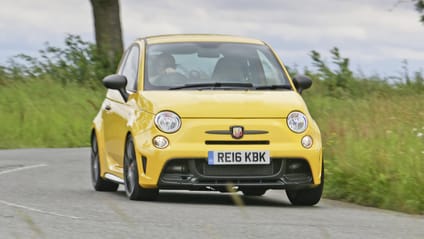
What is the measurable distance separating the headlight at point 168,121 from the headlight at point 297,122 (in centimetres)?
105

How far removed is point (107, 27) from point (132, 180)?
22643 mm

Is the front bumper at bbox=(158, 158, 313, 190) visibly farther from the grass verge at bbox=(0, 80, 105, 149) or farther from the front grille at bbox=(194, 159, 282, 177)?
the grass verge at bbox=(0, 80, 105, 149)

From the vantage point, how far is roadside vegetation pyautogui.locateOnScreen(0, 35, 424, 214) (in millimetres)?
13453

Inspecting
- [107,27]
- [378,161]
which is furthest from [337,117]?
[107,27]

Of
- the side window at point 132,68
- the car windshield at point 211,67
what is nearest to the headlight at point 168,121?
the car windshield at point 211,67

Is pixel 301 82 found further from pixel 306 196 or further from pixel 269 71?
pixel 306 196

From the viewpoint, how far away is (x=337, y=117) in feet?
65.9

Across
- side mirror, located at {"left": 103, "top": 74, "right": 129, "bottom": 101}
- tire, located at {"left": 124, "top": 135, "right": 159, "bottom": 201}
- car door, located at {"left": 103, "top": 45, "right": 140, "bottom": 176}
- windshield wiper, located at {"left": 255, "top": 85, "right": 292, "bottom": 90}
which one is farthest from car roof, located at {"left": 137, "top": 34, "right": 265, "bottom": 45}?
tire, located at {"left": 124, "top": 135, "right": 159, "bottom": 201}

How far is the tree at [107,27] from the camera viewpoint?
34.4 meters

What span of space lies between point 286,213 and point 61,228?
2764mm

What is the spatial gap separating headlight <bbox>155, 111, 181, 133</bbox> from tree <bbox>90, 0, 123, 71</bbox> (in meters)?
22.5

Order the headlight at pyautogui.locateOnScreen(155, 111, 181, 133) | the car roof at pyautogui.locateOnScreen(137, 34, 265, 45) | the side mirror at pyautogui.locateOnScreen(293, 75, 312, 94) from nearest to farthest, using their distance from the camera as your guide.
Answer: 1. the headlight at pyautogui.locateOnScreen(155, 111, 181, 133)
2. the side mirror at pyautogui.locateOnScreen(293, 75, 312, 94)
3. the car roof at pyautogui.locateOnScreen(137, 34, 265, 45)

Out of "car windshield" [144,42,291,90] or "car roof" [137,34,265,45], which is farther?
"car roof" [137,34,265,45]

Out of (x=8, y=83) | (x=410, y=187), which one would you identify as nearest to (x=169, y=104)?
(x=410, y=187)
